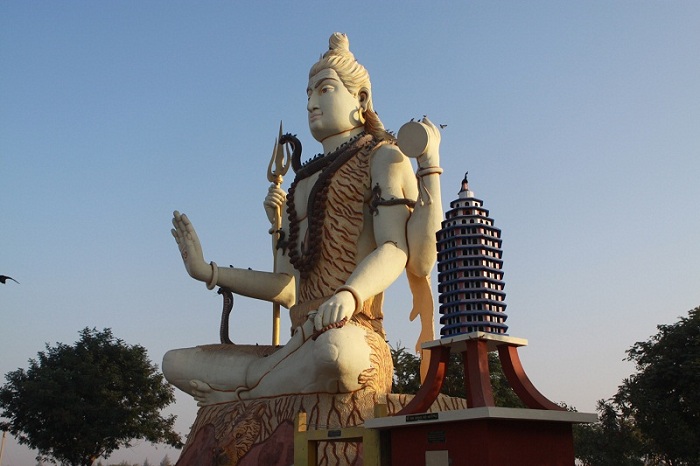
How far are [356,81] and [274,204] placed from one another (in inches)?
65.6

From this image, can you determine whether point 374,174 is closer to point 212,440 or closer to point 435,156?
point 435,156

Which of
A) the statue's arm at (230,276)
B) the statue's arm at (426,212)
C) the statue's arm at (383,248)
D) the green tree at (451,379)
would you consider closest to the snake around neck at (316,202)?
the statue's arm at (383,248)

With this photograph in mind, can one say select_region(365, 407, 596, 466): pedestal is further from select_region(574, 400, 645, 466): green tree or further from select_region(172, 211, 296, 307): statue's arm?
select_region(574, 400, 645, 466): green tree

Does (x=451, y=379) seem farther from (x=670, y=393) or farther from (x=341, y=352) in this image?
(x=341, y=352)

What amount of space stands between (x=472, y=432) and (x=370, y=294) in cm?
219

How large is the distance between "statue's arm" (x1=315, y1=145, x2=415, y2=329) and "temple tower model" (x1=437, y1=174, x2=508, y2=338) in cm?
116

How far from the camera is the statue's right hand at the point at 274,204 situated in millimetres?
8469

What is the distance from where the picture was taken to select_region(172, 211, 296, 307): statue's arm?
7828mm

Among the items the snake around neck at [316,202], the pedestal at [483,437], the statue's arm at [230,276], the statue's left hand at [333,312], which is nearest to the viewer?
the pedestal at [483,437]

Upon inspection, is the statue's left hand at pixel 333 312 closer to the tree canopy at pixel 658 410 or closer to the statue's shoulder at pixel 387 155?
the statue's shoulder at pixel 387 155

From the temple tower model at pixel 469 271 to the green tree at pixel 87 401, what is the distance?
Answer: 13.5 m

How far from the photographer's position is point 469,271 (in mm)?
5059

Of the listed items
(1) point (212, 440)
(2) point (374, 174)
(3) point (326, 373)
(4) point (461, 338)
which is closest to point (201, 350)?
(1) point (212, 440)

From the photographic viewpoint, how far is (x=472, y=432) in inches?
175
